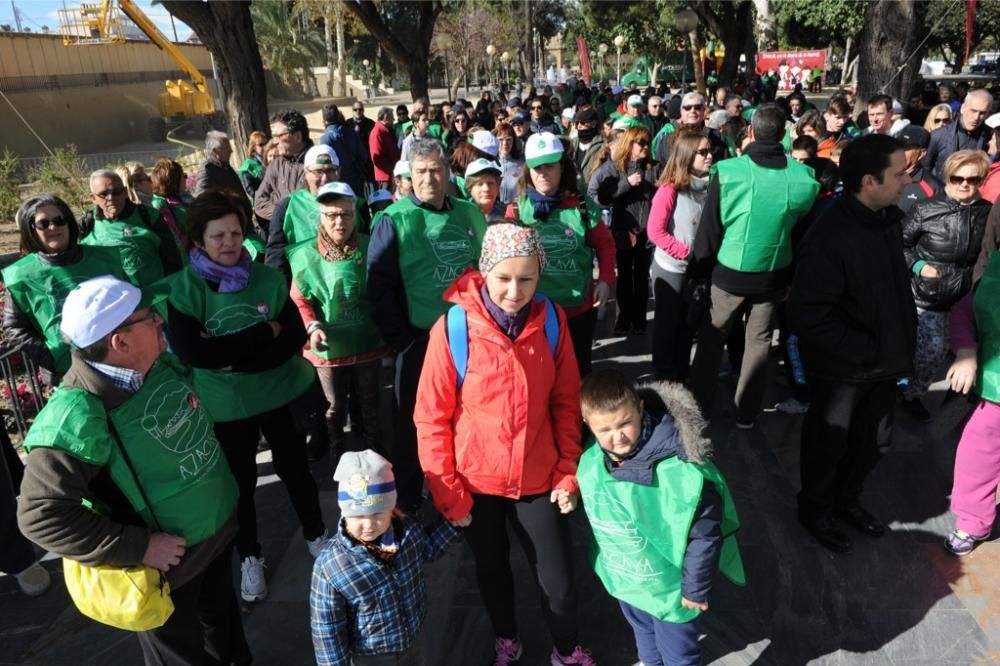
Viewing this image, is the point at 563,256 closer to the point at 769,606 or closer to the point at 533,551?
the point at 533,551

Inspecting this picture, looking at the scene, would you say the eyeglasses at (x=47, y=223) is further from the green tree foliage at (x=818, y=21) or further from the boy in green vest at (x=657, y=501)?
the green tree foliage at (x=818, y=21)

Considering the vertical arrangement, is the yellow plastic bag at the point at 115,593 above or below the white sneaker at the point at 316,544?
above

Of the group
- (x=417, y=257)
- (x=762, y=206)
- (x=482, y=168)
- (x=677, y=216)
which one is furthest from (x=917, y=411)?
(x=417, y=257)

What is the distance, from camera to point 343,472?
7.03 ft

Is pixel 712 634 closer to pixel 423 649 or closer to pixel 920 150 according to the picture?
pixel 423 649

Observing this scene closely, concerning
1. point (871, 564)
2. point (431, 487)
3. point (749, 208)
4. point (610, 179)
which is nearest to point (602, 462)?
point (431, 487)

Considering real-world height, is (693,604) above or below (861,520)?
above

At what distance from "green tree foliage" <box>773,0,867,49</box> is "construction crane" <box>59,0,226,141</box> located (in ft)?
100

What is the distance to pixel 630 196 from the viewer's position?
5660mm

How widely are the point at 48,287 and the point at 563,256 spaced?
273 centimetres

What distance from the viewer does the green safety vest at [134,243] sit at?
4238mm

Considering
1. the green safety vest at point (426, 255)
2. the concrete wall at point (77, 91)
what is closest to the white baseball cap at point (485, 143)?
the green safety vest at point (426, 255)

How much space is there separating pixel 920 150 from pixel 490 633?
417cm

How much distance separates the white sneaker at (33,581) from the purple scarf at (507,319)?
287cm
